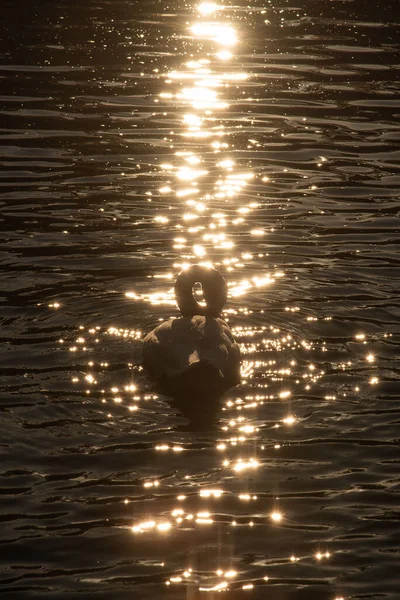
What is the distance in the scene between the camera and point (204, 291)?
47.9 ft

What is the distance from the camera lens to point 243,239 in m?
18.4

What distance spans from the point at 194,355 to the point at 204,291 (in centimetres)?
144

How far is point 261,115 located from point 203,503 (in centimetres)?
1435

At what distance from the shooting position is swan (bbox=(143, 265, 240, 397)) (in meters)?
13.2

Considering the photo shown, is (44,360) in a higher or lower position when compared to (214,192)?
lower

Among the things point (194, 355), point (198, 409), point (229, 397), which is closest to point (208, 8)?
point (194, 355)

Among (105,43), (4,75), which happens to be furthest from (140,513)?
(105,43)

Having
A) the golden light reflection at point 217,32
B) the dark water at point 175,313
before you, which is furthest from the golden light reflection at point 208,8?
the dark water at point 175,313

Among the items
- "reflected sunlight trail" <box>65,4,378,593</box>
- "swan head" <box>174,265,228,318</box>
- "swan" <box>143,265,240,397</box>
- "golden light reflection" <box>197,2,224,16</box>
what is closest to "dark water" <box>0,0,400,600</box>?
"reflected sunlight trail" <box>65,4,378,593</box>

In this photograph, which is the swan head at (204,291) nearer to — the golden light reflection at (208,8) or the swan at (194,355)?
the swan at (194,355)

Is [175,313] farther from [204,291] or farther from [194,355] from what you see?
[194,355]

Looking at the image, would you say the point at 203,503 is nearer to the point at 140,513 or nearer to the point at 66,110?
the point at 140,513

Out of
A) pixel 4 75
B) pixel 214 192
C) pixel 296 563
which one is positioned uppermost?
pixel 4 75

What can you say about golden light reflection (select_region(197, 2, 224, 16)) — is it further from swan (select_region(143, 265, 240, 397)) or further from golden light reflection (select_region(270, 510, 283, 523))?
golden light reflection (select_region(270, 510, 283, 523))
